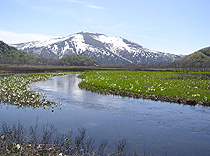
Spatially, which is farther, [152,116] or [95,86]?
[95,86]

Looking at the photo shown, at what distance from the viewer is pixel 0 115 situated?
61.4 ft

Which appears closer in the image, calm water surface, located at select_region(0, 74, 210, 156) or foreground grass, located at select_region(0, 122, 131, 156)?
foreground grass, located at select_region(0, 122, 131, 156)

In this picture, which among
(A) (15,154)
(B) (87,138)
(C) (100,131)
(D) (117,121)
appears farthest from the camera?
(D) (117,121)

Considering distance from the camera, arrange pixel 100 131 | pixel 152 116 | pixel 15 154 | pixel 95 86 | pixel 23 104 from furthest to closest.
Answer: pixel 95 86
pixel 23 104
pixel 152 116
pixel 100 131
pixel 15 154

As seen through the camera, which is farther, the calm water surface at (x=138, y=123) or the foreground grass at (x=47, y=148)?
the calm water surface at (x=138, y=123)

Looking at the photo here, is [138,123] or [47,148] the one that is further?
[138,123]

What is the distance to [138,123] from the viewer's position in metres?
17.5

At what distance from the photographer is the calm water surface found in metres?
13.1

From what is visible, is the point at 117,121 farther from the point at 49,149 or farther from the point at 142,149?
the point at 49,149

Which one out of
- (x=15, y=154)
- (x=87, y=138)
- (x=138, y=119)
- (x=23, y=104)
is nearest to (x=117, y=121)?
(x=138, y=119)

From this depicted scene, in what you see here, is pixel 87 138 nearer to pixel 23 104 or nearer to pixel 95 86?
pixel 23 104

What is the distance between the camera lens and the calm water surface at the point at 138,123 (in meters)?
13.1

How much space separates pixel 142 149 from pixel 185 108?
13.2 metres

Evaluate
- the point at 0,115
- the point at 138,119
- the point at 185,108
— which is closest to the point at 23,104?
the point at 0,115
